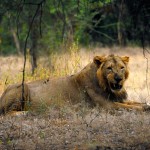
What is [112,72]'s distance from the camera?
33.1 feet

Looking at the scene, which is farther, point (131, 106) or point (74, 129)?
point (131, 106)

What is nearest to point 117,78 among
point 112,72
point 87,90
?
point 112,72

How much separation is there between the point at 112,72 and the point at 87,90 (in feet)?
1.99

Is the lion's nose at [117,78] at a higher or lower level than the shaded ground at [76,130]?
higher

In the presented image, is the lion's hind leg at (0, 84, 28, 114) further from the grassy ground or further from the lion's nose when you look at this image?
the lion's nose

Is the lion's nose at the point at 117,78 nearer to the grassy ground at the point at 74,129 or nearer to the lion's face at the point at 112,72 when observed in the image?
the lion's face at the point at 112,72

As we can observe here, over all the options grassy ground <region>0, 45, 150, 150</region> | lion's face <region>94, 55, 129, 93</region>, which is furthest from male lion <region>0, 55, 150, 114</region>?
grassy ground <region>0, 45, 150, 150</region>

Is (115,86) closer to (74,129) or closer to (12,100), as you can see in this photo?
(12,100)

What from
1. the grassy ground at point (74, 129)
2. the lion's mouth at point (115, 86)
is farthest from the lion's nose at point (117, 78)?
the grassy ground at point (74, 129)

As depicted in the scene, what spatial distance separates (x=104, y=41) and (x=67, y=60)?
14.6 meters

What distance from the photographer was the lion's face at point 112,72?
33.0 feet

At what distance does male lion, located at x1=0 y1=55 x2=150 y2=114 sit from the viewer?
1019cm

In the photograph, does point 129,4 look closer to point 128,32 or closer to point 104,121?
point 104,121

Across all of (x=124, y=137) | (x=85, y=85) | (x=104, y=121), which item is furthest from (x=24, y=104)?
(x=124, y=137)
